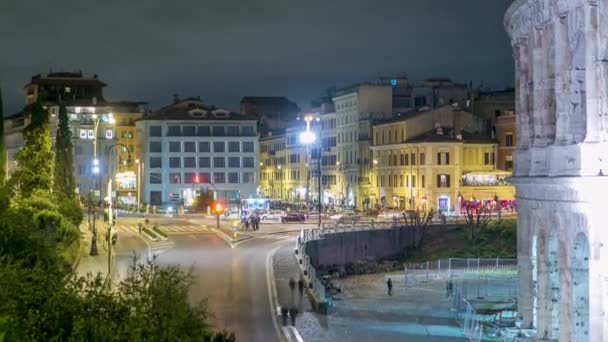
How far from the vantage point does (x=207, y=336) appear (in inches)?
1236

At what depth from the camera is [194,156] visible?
Result: 14462 centimetres

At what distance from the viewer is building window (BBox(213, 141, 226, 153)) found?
145 m

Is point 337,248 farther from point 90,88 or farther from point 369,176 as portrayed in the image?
point 90,88

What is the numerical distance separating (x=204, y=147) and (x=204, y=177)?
383cm

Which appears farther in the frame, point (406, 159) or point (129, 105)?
point (129, 105)

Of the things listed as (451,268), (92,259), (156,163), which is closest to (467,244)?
(451,268)

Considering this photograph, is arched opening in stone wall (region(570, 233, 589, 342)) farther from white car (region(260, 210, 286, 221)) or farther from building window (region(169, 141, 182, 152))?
building window (region(169, 141, 182, 152))

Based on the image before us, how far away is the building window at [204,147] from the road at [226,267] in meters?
41.2

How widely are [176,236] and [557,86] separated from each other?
5216cm

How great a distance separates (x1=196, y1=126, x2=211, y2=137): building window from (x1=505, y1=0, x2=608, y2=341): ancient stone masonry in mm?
101017

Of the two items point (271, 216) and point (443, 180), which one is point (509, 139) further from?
point (271, 216)

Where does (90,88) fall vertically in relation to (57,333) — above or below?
above

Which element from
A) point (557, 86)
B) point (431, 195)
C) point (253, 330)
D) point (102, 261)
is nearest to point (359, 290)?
point (102, 261)

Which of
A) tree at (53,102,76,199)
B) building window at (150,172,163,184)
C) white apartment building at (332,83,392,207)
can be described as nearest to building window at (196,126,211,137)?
building window at (150,172,163,184)
